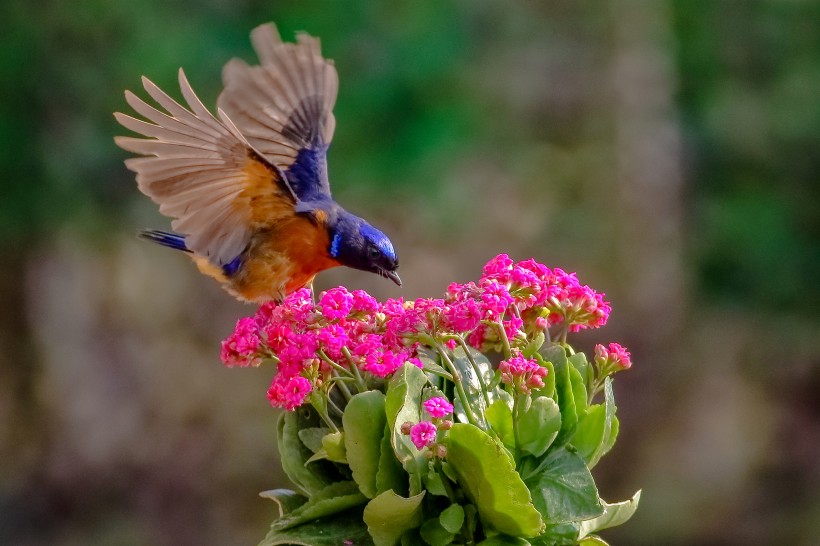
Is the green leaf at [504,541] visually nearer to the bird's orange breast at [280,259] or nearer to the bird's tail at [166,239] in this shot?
the bird's orange breast at [280,259]

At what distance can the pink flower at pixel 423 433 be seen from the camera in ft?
5.56

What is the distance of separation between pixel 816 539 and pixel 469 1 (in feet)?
13.6

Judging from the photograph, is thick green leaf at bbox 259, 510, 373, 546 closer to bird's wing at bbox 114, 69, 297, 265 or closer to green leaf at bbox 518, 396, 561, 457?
green leaf at bbox 518, 396, 561, 457

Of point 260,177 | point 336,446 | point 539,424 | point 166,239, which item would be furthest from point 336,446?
point 166,239

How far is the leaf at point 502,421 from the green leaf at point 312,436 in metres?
0.30

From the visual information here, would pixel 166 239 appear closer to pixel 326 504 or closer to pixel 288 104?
pixel 288 104

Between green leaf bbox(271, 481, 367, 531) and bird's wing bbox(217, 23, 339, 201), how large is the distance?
1262 mm

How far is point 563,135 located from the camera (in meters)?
7.89

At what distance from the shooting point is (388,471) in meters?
1.81

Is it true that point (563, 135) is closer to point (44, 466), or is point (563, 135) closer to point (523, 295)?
point (44, 466)

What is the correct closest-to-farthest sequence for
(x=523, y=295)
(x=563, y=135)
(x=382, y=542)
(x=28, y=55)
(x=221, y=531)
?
1. (x=382, y=542)
2. (x=523, y=295)
3. (x=28, y=55)
4. (x=221, y=531)
5. (x=563, y=135)

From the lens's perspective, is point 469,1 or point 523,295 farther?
point 469,1

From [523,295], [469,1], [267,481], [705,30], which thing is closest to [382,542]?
[523,295]

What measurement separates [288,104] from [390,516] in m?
1.65
